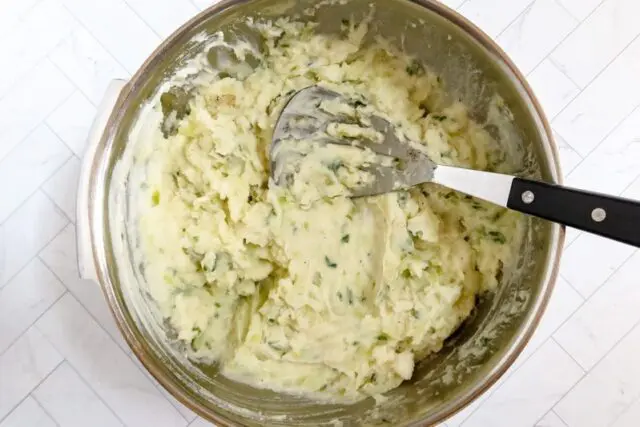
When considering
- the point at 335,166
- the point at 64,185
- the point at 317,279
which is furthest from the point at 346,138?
the point at 64,185

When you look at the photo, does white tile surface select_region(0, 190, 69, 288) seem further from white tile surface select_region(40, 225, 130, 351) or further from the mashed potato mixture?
the mashed potato mixture

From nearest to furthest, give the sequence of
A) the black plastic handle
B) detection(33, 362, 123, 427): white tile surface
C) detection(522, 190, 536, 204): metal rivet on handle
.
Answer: the black plastic handle
detection(522, 190, 536, 204): metal rivet on handle
detection(33, 362, 123, 427): white tile surface

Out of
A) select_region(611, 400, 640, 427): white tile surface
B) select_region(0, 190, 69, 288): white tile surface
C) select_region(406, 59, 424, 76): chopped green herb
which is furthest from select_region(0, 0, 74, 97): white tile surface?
select_region(611, 400, 640, 427): white tile surface

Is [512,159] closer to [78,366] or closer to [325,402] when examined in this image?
[325,402]

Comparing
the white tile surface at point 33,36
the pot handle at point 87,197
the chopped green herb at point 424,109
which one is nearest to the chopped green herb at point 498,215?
the chopped green herb at point 424,109

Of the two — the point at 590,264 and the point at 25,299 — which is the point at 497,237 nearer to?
the point at 590,264

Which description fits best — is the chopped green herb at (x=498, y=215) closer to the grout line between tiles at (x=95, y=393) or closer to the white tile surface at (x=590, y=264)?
the white tile surface at (x=590, y=264)
